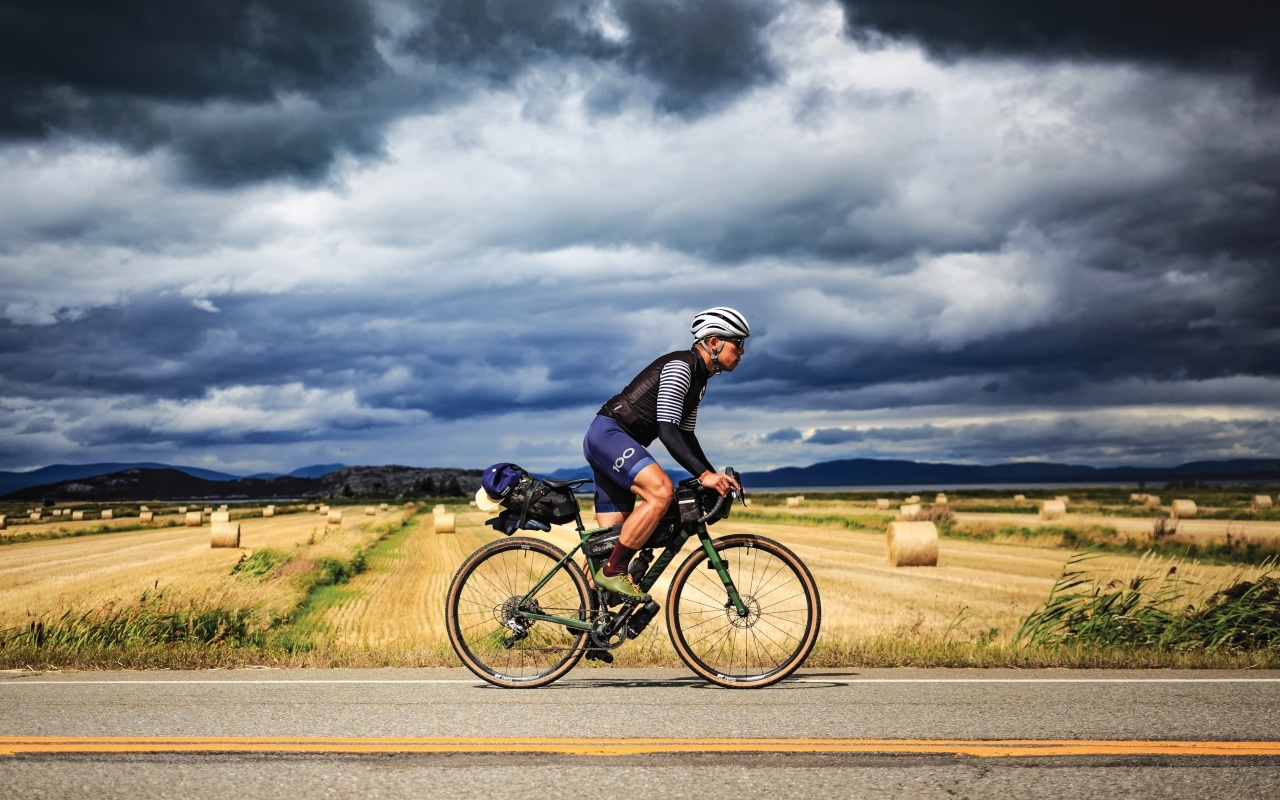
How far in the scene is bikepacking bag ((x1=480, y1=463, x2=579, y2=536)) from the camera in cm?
750

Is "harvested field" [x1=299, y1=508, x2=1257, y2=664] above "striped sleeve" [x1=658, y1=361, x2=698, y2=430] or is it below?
below

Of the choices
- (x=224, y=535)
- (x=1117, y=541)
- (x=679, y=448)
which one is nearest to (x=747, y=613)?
(x=679, y=448)

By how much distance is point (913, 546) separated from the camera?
91.0ft

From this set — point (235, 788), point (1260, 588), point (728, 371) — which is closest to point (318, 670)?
point (235, 788)

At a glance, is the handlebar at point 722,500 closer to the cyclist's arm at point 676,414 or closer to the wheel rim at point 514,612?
the cyclist's arm at point 676,414

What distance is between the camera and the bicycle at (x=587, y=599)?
7.41m

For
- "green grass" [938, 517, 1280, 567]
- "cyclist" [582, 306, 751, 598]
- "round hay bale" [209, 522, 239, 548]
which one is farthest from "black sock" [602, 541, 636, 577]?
"round hay bale" [209, 522, 239, 548]

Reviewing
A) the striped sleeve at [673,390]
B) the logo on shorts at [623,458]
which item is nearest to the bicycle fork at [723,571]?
the logo on shorts at [623,458]

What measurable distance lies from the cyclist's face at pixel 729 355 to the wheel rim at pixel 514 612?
6.82 ft

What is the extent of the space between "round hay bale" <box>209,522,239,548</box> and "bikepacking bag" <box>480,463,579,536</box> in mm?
35321

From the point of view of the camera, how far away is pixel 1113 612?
1020 cm

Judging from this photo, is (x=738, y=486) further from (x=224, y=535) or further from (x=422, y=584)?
(x=224, y=535)

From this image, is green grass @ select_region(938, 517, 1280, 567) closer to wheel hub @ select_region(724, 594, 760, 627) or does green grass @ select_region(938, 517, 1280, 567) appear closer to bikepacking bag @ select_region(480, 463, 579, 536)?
wheel hub @ select_region(724, 594, 760, 627)

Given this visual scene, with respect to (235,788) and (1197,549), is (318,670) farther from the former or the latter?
(1197,549)
